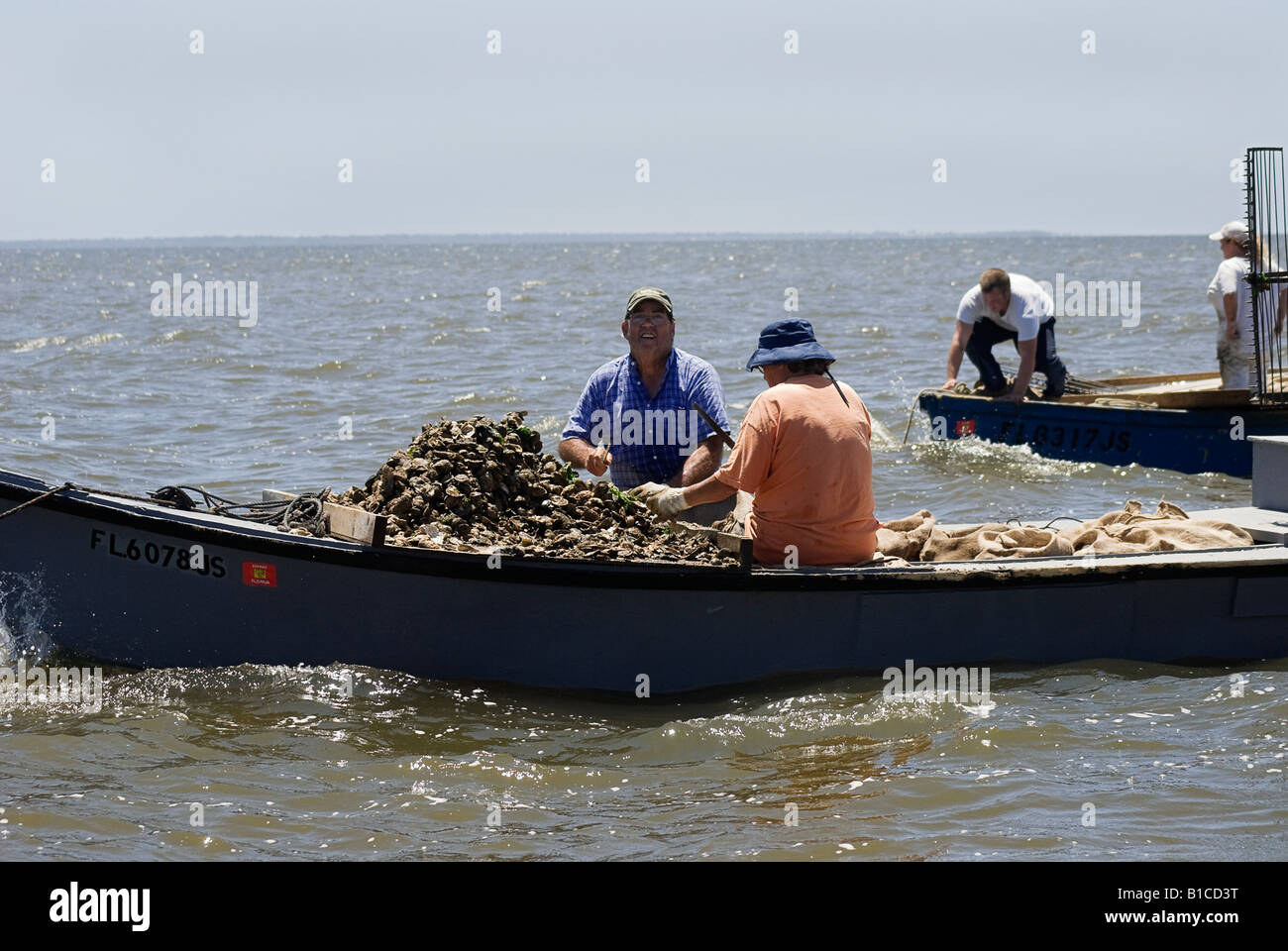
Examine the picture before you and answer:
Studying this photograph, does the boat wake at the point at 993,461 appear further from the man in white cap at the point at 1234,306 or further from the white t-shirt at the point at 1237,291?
the white t-shirt at the point at 1237,291

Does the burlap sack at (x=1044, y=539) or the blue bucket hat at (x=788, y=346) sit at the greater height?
the blue bucket hat at (x=788, y=346)

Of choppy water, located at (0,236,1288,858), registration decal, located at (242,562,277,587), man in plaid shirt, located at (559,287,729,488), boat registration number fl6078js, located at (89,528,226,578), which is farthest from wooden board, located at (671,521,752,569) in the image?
boat registration number fl6078js, located at (89,528,226,578)

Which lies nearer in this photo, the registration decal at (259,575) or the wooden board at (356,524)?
the wooden board at (356,524)

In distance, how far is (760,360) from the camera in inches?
251

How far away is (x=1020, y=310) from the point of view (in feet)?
41.9

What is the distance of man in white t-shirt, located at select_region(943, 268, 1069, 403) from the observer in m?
12.8

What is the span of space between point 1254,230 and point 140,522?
736 centimetres

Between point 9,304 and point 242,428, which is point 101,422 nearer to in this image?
point 242,428

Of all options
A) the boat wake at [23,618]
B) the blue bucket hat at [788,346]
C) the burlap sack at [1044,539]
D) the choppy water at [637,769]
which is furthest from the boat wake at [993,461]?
the boat wake at [23,618]

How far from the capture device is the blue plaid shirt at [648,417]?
294 inches

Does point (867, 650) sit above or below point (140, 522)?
below

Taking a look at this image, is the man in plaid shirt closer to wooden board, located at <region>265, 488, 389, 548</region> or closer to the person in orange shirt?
the person in orange shirt

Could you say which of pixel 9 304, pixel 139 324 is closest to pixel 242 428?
pixel 139 324

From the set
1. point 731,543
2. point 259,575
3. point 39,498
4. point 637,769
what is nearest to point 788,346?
point 731,543
